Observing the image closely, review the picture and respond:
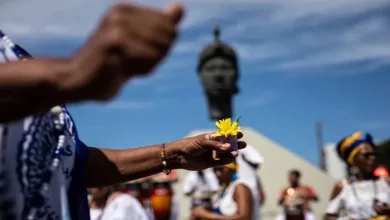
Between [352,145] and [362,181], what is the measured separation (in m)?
0.40

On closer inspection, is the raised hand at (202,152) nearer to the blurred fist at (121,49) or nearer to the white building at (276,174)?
the blurred fist at (121,49)

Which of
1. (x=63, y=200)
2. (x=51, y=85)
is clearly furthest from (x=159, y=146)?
(x=51, y=85)

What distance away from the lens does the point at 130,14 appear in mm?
1355

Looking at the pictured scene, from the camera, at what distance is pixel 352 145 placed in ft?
22.7

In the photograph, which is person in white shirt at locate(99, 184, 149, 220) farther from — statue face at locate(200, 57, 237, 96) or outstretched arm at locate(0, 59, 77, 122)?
statue face at locate(200, 57, 237, 96)

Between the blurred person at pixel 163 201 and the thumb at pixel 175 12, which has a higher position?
the blurred person at pixel 163 201

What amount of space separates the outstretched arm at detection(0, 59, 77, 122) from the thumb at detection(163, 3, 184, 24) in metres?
0.23

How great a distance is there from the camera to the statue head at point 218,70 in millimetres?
26578

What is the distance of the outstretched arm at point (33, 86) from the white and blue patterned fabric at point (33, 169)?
198mm

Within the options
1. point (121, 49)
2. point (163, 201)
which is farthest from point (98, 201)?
point (121, 49)

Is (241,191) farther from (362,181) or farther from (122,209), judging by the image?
(122,209)

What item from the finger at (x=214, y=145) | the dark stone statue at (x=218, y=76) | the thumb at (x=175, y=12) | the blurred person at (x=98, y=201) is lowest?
the finger at (x=214, y=145)

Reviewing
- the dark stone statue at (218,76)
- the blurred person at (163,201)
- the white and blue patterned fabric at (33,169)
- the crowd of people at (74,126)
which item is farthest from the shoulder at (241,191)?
the dark stone statue at (218,76)

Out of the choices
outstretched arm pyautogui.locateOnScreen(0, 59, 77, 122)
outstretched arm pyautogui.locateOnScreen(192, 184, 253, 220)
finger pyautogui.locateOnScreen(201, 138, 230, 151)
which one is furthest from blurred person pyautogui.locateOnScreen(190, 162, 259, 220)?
outstretched arm pyautogui.locateOnScreen(0, 59, 77, 122)
